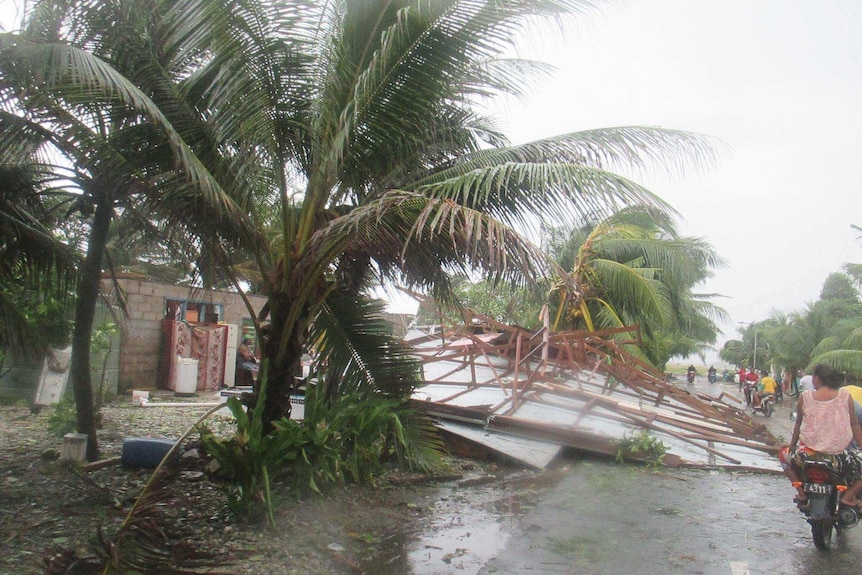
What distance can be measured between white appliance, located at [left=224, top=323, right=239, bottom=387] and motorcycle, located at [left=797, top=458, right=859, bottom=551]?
13034 millimetres

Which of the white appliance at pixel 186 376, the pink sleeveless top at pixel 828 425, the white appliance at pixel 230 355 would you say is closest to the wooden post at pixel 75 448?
the pink sleeveless top at pixel 828 425

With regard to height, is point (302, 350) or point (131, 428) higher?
point (302, 350)

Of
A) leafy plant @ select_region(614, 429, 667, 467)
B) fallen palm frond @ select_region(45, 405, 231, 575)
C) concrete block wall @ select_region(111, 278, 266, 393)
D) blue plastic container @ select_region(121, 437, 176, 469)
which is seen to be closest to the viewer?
fallen palm frond @ select_region(45, 405, 231, 575)

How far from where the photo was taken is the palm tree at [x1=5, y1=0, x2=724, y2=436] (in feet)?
17.9

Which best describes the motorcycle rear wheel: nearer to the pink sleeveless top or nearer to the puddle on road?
the pink sleeveless top

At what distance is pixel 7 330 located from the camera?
6949mm

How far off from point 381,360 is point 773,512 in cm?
408

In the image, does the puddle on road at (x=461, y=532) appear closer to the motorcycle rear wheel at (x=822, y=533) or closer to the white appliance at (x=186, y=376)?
the motorcycle rear wheel at (x=822, y=533)

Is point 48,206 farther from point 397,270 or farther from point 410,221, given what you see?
point 410,221

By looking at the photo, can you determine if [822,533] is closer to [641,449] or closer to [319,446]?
[641,449]

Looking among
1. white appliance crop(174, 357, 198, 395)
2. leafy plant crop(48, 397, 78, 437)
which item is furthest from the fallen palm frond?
white appliance crop(174, 357, 198, 395)

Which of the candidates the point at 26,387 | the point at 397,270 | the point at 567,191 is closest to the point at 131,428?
the point at 26,387

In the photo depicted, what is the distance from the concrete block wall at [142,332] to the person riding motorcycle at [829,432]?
10389mm

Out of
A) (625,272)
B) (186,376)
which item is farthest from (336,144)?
(625,272)
